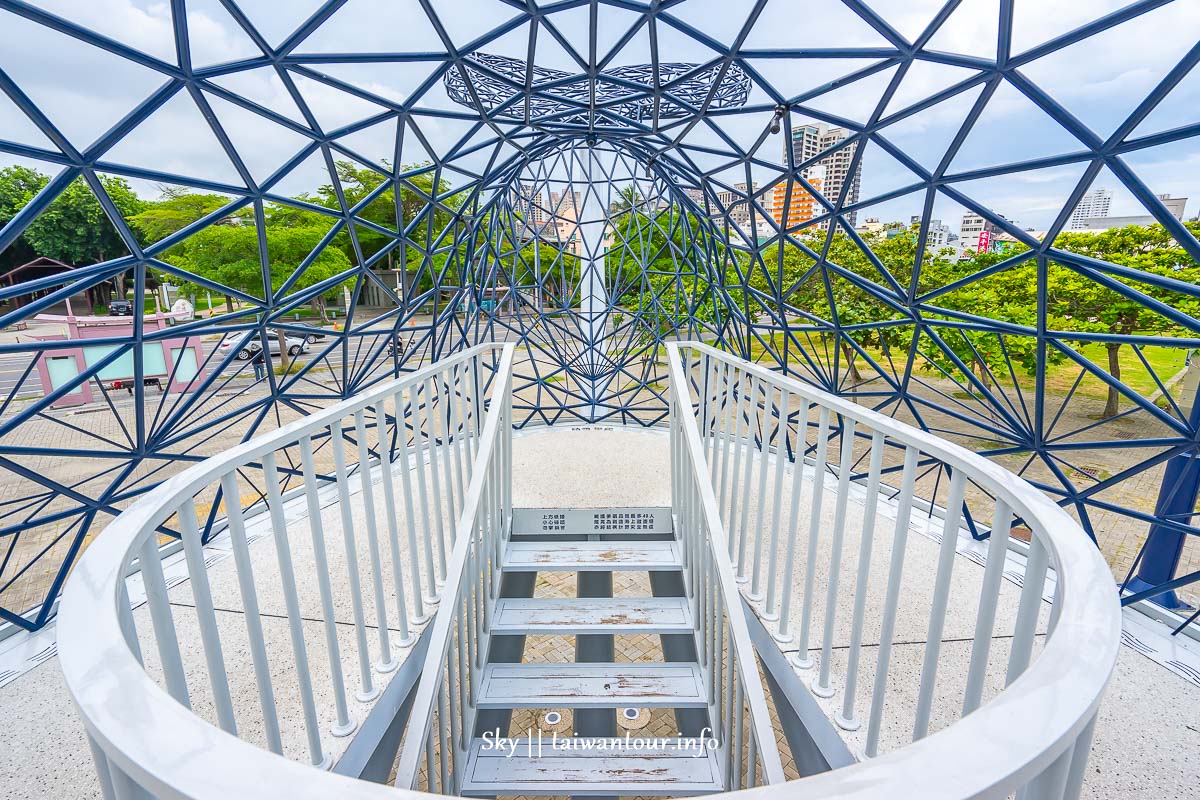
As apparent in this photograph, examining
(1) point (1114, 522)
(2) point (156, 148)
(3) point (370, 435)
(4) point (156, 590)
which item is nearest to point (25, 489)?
(3) point (370, 435)

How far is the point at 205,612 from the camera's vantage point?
1.98m

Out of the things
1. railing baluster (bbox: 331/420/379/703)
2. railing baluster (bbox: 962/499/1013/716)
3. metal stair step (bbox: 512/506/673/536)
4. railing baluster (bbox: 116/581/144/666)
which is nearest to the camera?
railing baluster (bbox: 116/581/144/666)

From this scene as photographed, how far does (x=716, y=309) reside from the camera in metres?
12.5

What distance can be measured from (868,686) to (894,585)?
4.06 feet

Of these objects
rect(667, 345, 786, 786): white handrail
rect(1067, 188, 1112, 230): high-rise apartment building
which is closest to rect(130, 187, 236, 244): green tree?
rect(667, 345, 786, 786): white handrail

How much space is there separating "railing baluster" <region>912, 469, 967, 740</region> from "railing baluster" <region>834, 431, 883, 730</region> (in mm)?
330

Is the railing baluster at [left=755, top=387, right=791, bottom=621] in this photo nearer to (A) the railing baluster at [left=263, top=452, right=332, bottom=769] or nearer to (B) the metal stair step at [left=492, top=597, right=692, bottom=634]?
(B) the metal stair step at [left=492, top=597, right=692, bottom=634]

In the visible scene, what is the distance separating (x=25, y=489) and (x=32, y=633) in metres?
15.2

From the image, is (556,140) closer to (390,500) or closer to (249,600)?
(390,500)

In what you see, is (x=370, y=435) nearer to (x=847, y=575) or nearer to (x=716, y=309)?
(x=716, y=309)

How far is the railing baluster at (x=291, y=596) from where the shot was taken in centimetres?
236

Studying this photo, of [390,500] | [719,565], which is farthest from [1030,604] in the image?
[390,500]

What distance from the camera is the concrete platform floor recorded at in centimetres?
336

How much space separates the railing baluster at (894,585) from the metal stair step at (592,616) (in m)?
1.64
